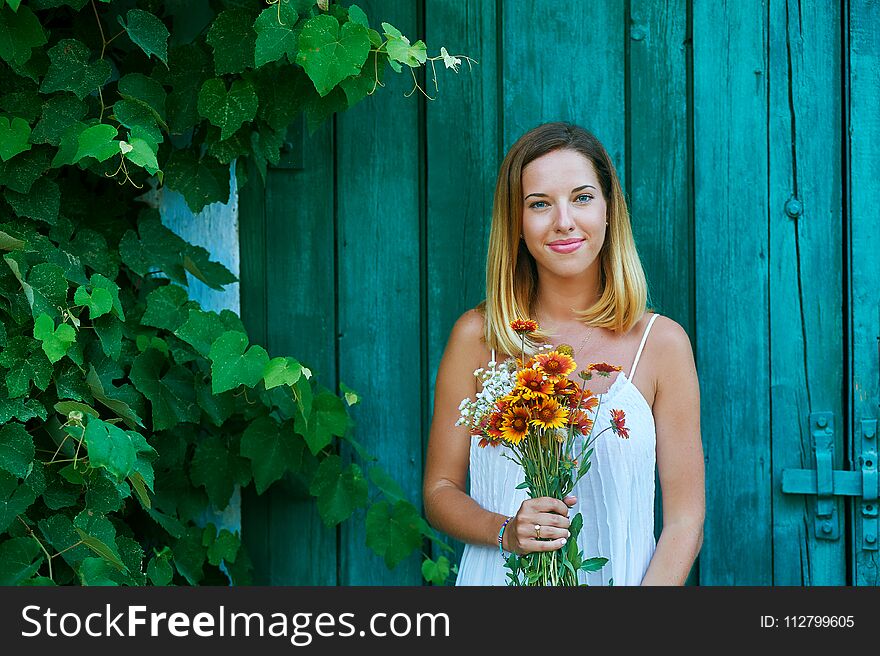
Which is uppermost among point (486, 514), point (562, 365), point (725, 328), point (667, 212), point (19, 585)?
point (667, 212)

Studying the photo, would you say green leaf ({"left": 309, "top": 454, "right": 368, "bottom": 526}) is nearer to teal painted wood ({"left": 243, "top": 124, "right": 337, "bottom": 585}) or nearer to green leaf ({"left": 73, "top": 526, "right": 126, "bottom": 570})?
teal painted wood ({"left": 243, "top": 124, "right": 337, "bottom": 585})

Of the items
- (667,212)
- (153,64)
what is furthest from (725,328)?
(153,64)

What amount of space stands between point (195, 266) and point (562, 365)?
970 mm

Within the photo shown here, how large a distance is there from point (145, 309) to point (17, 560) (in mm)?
540

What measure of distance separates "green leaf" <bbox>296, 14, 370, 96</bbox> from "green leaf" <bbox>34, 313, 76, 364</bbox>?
618 millimetres

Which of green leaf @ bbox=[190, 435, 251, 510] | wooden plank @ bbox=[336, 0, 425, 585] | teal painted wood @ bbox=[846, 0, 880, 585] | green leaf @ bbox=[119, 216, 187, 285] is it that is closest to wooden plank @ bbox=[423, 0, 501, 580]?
wooden plank @ bbox=[336, 0, 425, 585]

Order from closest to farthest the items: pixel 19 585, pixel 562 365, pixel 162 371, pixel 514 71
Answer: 1. pixel 562 365
2. pixel 19 585
3. pixel 162 371
4. pixel 514 71

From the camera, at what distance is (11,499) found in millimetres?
1866

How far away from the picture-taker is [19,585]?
6.09 feet

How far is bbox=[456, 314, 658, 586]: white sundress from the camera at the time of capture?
1.90 m

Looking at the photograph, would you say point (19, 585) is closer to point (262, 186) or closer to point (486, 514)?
point (486, 514)

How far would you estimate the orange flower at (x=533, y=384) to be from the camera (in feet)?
5.01

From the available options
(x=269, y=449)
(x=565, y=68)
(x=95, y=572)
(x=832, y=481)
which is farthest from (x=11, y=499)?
(x=832, y=481)

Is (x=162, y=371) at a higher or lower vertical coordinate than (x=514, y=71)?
lower
